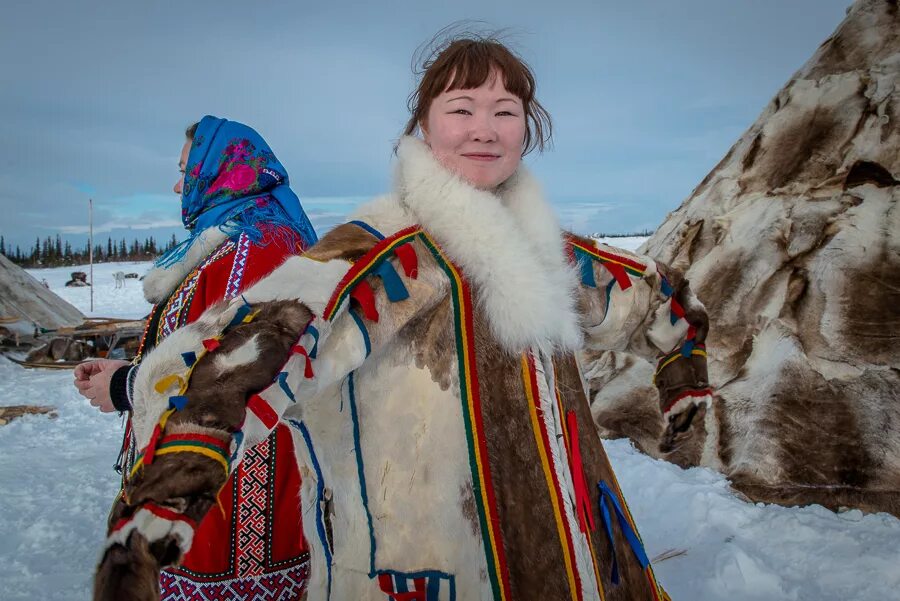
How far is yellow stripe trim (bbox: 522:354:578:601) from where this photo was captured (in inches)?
48.0

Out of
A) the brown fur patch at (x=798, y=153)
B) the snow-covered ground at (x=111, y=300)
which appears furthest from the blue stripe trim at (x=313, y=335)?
the snow-covered ground at (x=111, y=300)

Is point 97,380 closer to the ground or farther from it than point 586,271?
closer to the ground

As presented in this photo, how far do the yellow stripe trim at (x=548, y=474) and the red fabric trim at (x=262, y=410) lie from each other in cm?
55

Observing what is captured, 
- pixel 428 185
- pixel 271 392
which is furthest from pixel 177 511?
pixel 428 185

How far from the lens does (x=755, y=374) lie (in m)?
3.61

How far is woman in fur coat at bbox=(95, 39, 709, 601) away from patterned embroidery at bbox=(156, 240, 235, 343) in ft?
2.49

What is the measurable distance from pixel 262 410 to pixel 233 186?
4.54 ft

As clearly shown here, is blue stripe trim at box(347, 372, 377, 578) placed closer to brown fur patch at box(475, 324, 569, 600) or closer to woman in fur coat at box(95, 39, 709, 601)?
woman in fur coat at box(95, 39, 709, 601)

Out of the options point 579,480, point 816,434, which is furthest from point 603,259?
point 816,434

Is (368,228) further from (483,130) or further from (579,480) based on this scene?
(579,480)

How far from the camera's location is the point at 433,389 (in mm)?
1252

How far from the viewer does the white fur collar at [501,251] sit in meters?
1.28

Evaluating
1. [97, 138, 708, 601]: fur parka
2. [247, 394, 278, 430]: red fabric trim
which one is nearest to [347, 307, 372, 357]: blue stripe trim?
[97, 138, 708, 601]: fur parka

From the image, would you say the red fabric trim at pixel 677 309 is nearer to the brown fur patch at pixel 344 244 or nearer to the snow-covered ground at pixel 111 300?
the brown fur patch at pixel 344 244
